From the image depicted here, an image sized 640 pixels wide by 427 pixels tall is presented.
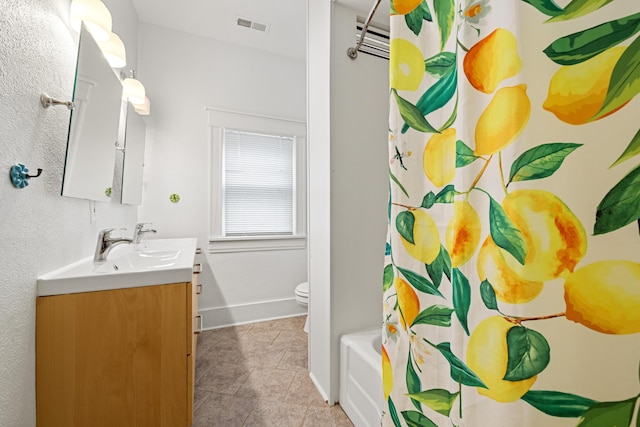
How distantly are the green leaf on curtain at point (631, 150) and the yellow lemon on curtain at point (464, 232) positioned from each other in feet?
0.62

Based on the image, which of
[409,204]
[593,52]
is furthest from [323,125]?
[593,52]

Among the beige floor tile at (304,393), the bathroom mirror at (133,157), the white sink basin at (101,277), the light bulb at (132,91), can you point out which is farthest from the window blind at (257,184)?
the beige floor tile at (304,393)

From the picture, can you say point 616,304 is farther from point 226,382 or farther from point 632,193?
point 226,382

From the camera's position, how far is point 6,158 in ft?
2.70

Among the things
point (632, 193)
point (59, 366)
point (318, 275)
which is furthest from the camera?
point (318, 275)

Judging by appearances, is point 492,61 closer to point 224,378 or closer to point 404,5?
point 404,5

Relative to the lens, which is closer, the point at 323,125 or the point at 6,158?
the point at 6,158

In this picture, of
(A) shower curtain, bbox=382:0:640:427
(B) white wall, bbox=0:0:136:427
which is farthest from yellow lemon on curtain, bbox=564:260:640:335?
(B) white wall, bbox=0:0:136:427

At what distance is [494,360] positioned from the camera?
432mm

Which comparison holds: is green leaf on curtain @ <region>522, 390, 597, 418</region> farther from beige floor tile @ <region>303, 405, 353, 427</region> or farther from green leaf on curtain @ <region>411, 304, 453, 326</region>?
beige floor tile @ <region>303, 405, 353, 427</region>

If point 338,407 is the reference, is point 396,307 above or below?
above

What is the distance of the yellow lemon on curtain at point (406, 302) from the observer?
0.63 meters

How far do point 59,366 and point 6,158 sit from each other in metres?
0.79

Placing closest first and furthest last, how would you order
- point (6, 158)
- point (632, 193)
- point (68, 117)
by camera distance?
point (632, 193) → point (6, 158) → point (68, 117)
